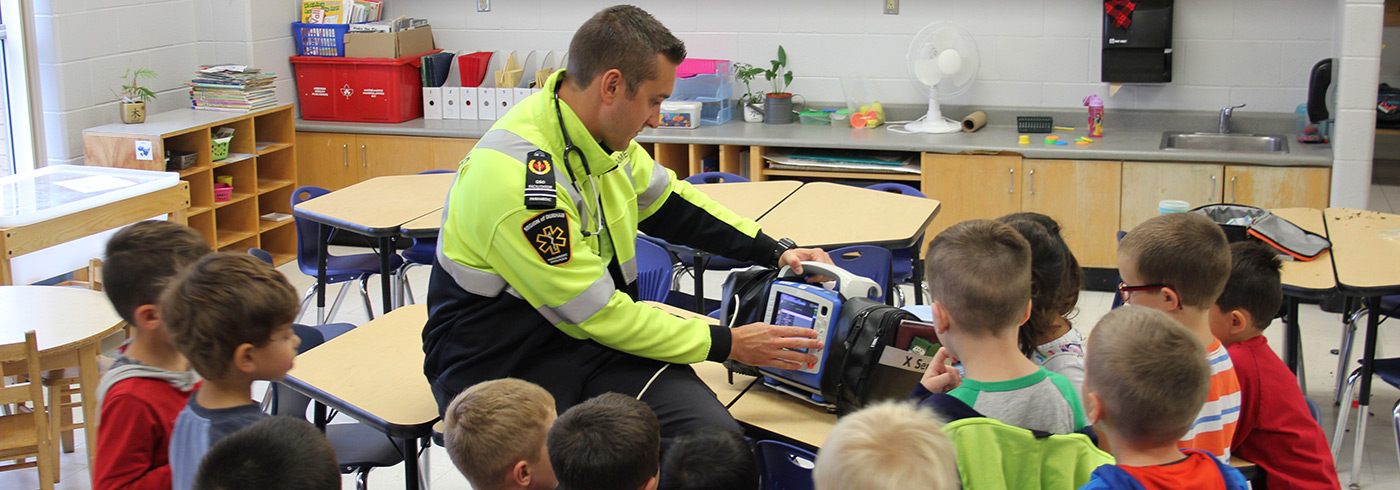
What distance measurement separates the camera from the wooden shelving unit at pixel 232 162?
5.41 m

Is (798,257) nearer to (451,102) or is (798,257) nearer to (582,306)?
(582,306)

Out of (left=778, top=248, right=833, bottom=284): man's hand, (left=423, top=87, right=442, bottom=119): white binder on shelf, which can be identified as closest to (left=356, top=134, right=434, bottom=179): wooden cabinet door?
(left=423, top=87, right=442, bottom=119): white binder on shelf

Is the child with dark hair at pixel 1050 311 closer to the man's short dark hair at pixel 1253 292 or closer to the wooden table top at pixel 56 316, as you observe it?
the man's short dark hair at pixel 1253 292

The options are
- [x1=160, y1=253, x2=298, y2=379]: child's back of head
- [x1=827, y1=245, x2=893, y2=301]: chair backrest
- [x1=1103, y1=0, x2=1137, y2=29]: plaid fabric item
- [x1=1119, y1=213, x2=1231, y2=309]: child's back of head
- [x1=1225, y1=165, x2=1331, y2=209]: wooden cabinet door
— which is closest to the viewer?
[x1=160, y1=253, x2=298, y2=379]: child's back of head

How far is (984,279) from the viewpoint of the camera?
6.02 feet

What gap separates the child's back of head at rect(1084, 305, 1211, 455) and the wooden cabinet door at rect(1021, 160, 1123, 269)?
372cm

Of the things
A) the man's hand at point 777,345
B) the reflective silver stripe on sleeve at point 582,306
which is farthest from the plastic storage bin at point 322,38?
the man's hand at point 777,345

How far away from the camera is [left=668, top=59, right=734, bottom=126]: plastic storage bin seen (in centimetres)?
609

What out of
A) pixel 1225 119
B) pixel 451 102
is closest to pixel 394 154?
pixel 451 102

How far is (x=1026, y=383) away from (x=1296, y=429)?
837 millimetres

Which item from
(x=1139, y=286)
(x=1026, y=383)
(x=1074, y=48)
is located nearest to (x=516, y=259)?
(x=1026, y=383)

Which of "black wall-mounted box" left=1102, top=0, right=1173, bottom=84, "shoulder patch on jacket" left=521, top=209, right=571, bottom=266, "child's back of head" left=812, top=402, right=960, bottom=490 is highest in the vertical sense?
"black wall-mounted box" left=1102, top=0, right=1173, bottom=84

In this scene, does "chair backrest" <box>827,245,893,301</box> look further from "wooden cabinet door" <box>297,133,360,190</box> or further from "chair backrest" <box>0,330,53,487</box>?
"wooden cabinet door" <box>297,133,360,190</box>

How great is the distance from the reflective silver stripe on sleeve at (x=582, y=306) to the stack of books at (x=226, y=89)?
13.9 feet
